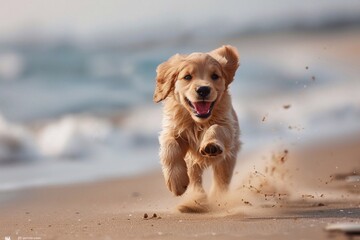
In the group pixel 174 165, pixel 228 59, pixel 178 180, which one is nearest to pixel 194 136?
pixel 174 165

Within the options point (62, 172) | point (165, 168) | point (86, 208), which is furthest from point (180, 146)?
point (62, 172)

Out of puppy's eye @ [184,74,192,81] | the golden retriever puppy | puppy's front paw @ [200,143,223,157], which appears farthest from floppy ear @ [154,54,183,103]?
puppy's front paw @ [200,143,223,157]

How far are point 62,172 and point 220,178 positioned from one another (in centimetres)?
329

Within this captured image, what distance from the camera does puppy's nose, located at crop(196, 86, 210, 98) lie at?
710 cm

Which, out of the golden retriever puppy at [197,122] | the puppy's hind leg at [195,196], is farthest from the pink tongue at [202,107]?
the puppy's hind leg at [195,196]

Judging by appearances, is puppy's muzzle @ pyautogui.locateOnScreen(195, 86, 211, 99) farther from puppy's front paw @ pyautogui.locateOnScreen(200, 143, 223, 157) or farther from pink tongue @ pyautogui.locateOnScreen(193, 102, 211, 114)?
puppy's front paw @ pyautogui.locateOnScreen(200, 143, 223, 157)

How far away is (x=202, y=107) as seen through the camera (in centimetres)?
731

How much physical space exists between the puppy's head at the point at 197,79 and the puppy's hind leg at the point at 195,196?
731mm

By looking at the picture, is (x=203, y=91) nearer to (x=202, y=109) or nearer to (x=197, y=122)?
(x=202, y=109)

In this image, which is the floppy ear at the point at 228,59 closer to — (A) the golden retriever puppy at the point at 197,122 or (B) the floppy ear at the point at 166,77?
(A) the golden retriever puppy at the point at 197,122

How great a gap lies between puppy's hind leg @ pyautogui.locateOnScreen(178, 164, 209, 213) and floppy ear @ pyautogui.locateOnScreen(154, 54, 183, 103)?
2.30 ft

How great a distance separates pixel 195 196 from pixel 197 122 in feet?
2.39

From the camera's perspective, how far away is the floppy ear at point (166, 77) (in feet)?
24.7

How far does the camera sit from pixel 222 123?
24.9 ft
